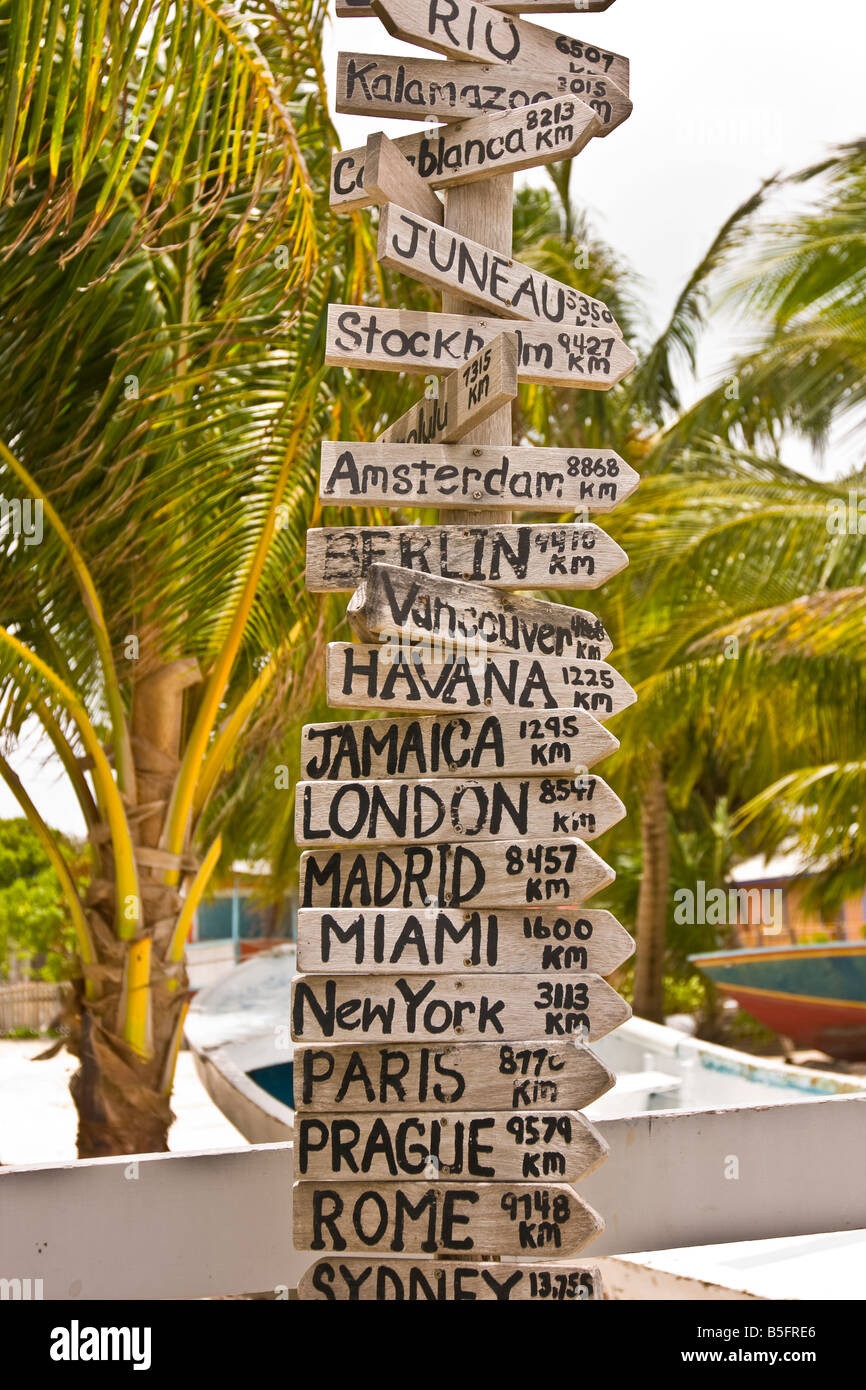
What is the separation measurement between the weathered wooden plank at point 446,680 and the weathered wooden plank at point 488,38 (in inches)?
54.3

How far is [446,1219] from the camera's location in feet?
8.20

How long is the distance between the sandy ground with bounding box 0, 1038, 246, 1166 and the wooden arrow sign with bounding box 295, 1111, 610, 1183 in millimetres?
4859

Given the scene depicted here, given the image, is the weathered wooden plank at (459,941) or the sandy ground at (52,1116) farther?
the sandy ground at (52,1116)

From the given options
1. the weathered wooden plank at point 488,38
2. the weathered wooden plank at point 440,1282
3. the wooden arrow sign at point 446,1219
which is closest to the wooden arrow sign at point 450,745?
the wooden arrow sign at point 446,1219

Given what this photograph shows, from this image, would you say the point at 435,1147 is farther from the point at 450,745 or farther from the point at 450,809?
the point at 450,745

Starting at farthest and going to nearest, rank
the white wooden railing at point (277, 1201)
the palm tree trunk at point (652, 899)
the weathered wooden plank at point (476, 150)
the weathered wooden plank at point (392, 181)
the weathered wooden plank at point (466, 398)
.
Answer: the palm tree trunk at point (652, 899), the white wooden railing at point (277, 1201), the weathered wooden plank at point (476, 150), the weathered wooden plank at point (392, 181), the weathered wooden plank at point (466, 398)

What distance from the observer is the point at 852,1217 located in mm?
3605

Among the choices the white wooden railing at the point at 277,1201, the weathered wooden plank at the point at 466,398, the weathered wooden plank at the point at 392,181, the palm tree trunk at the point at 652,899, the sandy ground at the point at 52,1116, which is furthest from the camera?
the palm tree trunk at the point at 652,899

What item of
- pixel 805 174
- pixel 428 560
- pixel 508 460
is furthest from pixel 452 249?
pixel 805 174

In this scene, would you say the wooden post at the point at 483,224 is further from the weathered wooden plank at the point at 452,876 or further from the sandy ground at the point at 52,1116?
the sandy ground at the point at 52,1116

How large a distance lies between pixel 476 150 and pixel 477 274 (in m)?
0.29

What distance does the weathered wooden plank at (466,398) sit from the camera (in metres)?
2.48

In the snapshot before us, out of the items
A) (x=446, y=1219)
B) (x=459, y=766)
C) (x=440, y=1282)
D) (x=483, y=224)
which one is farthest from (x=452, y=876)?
(x=483, y=224)
